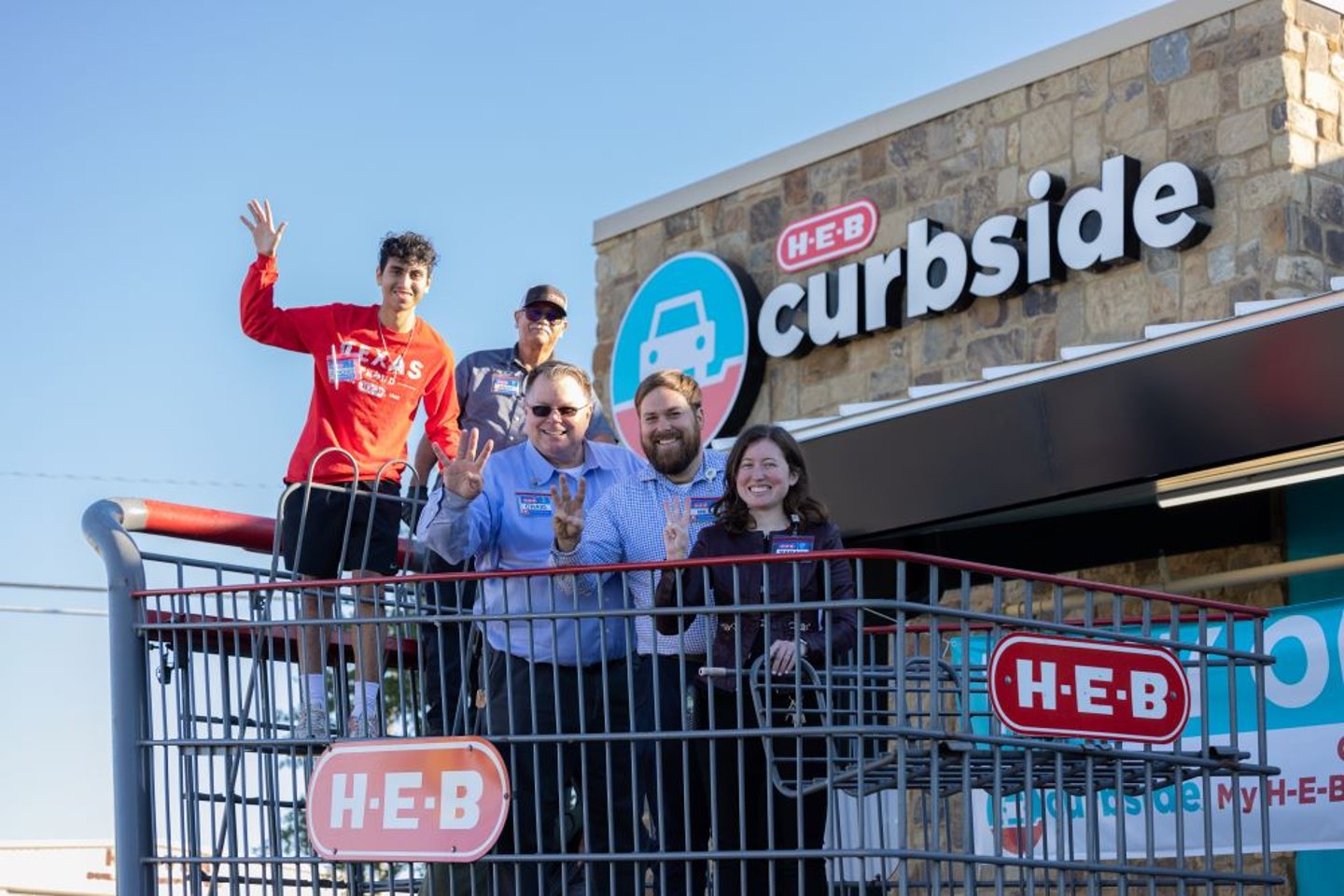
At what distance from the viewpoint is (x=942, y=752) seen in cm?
434

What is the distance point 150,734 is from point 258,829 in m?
0.41

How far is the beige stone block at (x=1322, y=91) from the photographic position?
10688 mm

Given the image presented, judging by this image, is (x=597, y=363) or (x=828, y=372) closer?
(x=828, y=372)

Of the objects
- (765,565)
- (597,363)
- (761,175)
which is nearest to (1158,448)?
(765,565)

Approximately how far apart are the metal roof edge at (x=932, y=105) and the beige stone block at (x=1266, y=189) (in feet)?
3.25

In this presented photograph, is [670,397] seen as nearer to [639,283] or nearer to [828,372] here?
[828,372]

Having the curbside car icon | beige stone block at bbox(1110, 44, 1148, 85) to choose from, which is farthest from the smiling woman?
the curbside car icon

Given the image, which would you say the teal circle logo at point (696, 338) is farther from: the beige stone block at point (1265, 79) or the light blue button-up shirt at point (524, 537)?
the light blue button-up shirt at point (524, 537)

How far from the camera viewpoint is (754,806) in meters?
4.87

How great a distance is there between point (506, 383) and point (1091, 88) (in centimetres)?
545

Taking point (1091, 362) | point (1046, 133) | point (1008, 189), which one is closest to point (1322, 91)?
point (1046, 133)

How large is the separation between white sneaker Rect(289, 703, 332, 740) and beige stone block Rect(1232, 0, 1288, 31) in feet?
24.6

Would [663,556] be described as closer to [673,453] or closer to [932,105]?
[673,453]

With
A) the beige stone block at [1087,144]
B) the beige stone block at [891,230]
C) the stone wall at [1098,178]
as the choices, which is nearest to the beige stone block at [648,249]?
the stone wall at [1098,178]
